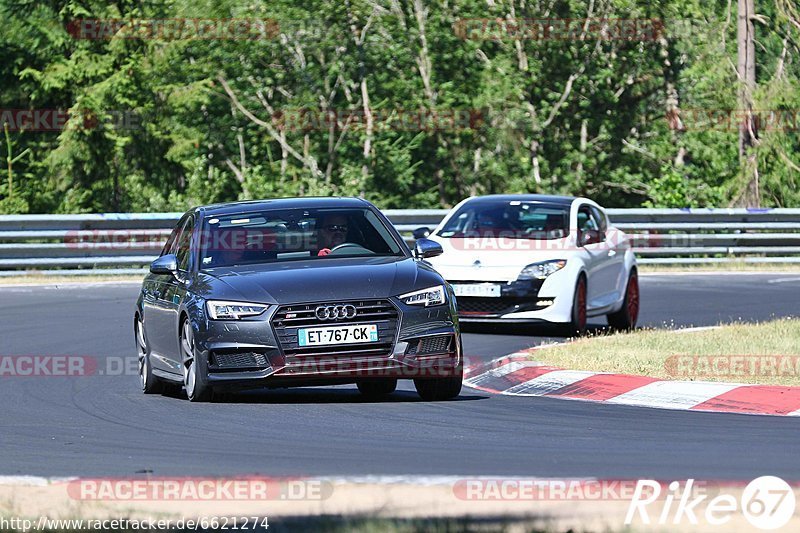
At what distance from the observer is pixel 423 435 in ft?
30.8

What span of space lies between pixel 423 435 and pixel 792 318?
9.49 meters

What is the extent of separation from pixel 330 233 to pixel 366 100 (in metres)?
28.3

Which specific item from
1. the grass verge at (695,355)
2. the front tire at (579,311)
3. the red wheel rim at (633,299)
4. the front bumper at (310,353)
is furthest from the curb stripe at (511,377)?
the red wheel rim at (633,299)

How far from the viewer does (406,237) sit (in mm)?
27953

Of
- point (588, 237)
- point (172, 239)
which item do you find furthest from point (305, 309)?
point (588, 237)

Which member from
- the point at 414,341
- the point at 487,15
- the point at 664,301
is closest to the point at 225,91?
the point at 487,15

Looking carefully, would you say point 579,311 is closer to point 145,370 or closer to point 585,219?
point 585,219

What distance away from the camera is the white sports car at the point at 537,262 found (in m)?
16.9

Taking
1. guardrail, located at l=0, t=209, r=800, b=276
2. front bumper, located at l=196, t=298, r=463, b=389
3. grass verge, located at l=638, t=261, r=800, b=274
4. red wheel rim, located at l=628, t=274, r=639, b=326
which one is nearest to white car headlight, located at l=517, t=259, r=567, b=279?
red wheel rim, located at l=628, t=274, r=639, b=326

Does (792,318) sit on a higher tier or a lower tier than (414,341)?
lower

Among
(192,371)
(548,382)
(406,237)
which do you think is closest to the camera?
(192,371)

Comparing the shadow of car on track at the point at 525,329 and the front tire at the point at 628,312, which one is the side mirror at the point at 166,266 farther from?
the front tire at the point at 628,312

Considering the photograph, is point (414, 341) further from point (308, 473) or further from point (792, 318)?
point (792, 318)

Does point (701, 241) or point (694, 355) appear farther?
point (701, 241)
